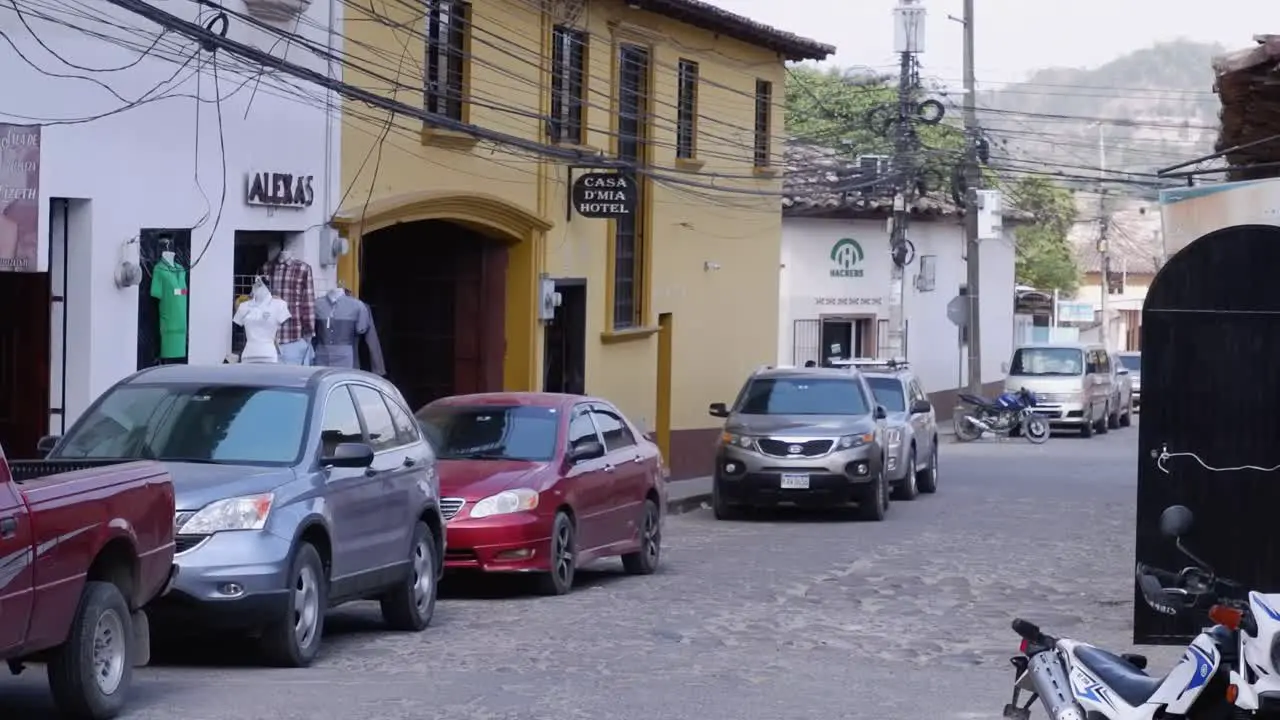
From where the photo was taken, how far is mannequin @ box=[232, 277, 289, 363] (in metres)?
17.4

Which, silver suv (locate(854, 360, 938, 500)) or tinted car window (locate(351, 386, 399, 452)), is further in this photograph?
silver suv (locate(854, 360, 938, 500))

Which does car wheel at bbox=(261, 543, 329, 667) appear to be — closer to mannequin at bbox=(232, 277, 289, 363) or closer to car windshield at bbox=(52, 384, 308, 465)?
car windshield at bbox=(52, 384, 308, 465)

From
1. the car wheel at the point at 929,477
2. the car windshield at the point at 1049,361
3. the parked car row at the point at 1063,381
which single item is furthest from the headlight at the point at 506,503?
the car windshield at the point at 1049,361

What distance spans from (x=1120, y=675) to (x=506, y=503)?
24.4 ft

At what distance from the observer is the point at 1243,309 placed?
11109 millimetres

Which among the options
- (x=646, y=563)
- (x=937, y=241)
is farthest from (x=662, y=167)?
(x=937, y=241)

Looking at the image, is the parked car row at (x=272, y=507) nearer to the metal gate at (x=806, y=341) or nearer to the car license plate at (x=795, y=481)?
the car license plate at (x=795, y=481)

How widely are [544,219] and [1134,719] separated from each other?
17.7 meters

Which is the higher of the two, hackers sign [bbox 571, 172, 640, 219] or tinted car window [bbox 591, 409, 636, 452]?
hackers sign [bbox 571, 172, 640, 219]

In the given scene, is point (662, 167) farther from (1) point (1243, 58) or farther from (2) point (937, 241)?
(2) point (937, 241)

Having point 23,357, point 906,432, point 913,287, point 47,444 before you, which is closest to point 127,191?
point 23,357

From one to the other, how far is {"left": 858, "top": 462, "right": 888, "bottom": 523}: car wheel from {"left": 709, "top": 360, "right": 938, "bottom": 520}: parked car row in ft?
0.04

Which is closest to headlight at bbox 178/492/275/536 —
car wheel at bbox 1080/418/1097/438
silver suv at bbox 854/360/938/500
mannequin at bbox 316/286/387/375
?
mannequin at bbox 316/286/387/375

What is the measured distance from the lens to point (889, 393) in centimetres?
2680
